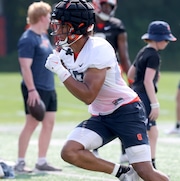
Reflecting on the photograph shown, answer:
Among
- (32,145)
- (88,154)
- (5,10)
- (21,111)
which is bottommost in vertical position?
(5,10)

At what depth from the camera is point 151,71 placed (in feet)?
25.8

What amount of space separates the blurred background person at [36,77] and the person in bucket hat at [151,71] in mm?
1096

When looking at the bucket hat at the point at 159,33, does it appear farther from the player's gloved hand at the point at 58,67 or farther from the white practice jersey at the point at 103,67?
the player's gloved hand at the point at 58,67

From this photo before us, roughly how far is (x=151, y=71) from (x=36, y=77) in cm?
152

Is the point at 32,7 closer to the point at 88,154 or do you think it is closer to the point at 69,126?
the point at 88,154

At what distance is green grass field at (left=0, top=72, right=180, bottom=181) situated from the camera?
27.0ft

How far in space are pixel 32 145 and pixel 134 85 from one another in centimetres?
313

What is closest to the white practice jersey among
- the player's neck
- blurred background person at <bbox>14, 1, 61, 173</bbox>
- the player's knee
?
the player's neck

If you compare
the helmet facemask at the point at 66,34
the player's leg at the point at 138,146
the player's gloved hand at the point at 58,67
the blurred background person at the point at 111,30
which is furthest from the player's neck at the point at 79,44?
the blurred background person at the point at 111,30

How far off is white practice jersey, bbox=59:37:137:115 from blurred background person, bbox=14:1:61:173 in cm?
196

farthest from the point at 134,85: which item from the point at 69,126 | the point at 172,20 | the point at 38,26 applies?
the point at 172,20

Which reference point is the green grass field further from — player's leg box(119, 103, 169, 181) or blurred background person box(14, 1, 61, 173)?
player's leg box(119, 103, 169, 181)

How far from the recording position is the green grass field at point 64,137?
822cm

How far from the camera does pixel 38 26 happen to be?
8.67 m
